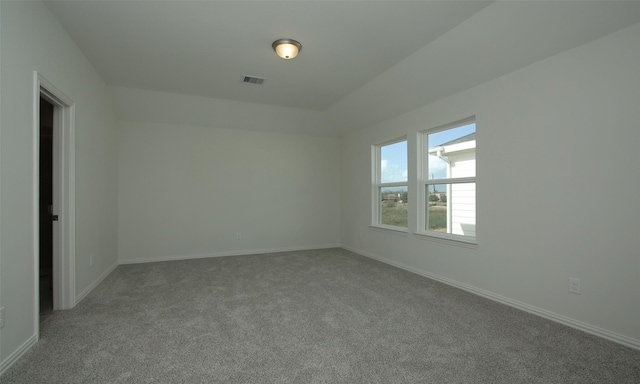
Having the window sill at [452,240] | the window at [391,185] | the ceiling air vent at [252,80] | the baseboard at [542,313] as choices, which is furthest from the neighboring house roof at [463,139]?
the ceiling air vent at [252,80]

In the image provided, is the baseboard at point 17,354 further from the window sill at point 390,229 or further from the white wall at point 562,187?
the window sill at point 390,229

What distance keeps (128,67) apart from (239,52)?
1.44m

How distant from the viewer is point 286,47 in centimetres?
300

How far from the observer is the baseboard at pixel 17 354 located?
1.83 meters

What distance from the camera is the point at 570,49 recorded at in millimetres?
2578

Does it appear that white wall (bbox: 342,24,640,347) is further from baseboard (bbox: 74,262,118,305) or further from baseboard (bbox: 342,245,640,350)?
baseboard (bbox: 74,262,118,305)

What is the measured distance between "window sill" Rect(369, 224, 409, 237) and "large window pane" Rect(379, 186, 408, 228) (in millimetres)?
103

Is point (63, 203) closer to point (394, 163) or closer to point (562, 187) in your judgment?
point (394, 163)

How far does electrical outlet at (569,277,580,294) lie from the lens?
253 centimetres

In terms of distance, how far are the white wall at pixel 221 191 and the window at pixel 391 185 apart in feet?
3.95

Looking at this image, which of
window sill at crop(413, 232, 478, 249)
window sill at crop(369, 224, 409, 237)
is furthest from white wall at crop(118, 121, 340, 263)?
window sill at crop(413, 232, 478, 249)

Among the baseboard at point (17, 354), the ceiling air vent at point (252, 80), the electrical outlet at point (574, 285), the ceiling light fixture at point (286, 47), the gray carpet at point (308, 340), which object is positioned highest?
the ceiling air vent at point (252, 80)

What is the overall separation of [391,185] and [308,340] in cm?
322

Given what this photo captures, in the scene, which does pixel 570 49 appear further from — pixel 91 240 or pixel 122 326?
pixel 91 240
